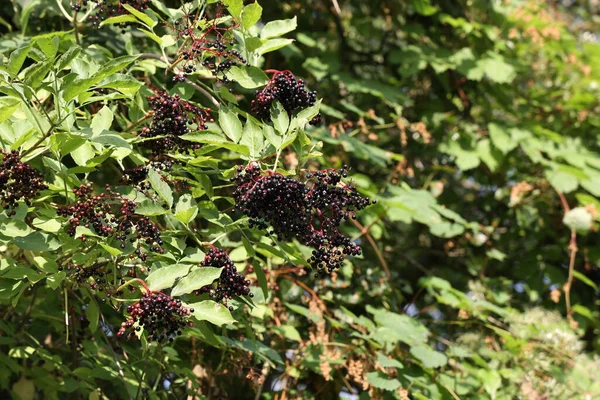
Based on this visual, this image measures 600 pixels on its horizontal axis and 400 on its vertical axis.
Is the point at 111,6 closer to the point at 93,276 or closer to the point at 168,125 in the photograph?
the point at 168,125

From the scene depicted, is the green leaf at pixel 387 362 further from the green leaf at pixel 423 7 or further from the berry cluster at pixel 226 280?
the green leaf at pixel 423 7

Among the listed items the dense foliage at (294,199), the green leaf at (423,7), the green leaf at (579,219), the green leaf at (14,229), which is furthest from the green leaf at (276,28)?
the green leaf at (579,219)

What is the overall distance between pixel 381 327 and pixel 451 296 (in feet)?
2.14

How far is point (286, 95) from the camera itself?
6.34ft

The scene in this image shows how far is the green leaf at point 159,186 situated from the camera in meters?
1.85

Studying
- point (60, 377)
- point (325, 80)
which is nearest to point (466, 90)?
point (325, 80)

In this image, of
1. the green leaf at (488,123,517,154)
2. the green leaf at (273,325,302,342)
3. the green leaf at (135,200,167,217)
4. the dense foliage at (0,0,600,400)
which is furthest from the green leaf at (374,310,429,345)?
the green leaf at (135,200,167,217)

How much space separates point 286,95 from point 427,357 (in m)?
1.45

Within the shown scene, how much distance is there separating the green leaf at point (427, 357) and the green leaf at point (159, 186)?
1452mm

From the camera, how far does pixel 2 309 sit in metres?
2.78

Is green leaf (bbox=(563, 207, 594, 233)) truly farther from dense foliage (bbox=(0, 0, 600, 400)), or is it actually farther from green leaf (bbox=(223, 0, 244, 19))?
green leaf (bbox=(223, 0, 244, 19))

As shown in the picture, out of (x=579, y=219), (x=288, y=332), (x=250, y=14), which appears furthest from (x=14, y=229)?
(x=579, y=219)

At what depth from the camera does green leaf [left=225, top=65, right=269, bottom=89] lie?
6.64 feet

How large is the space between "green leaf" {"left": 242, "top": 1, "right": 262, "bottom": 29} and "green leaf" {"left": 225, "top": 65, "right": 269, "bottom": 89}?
0.11m
